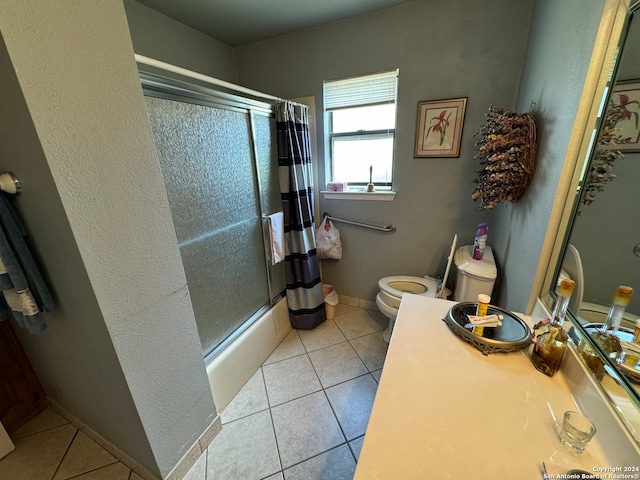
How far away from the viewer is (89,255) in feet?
2.52

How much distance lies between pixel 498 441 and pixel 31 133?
139cm

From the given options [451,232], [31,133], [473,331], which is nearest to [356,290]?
[451,232]

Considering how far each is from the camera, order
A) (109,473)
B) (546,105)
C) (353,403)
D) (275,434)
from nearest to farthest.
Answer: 1. (546,105)
2. (109,473)
3. (275,434)
4. (353,403)

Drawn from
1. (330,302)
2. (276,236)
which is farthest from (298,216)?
(330,302)

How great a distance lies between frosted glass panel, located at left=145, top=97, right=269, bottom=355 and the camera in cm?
113

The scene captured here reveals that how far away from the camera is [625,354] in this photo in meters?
0.62

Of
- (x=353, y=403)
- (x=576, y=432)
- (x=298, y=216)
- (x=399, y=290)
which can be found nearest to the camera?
(x=576, y=432)

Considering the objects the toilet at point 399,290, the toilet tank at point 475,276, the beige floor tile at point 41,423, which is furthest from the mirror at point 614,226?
the beige floor tile at point 41,423

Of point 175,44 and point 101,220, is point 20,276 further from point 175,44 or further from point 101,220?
point 175,44

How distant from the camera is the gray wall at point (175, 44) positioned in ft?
5.14

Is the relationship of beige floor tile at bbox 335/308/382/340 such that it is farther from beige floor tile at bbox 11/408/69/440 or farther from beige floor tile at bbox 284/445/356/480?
beige floor tile at bbox 11/408/69/440

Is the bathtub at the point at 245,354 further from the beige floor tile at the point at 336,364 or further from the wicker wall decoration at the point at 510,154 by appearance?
the wicker wall decoration at the point at 510,154

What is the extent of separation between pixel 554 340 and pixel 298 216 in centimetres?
148

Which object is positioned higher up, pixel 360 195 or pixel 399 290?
pixel 360 195
